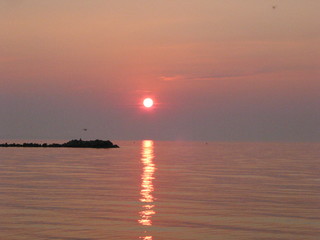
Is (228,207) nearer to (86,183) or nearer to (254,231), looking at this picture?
(254,231)

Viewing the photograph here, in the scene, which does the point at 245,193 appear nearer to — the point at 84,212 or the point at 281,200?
the point at 281,200

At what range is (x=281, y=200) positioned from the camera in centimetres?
3684

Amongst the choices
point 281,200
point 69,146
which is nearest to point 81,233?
point 281,200

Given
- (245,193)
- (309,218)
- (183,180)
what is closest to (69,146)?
(183,180)

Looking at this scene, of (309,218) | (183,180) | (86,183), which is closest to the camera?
(309,218)

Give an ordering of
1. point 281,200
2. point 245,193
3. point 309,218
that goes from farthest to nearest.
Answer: point 245,193
point 281,200
point 309,218

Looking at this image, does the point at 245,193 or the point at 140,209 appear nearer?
the point at 140,209

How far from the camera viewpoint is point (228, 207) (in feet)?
108

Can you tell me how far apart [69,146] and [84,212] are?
6225 inches

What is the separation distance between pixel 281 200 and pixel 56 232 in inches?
Result: 682

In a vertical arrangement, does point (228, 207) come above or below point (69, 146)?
below

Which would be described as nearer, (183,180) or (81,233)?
(81,233)

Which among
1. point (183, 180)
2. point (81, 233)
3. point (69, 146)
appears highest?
point (69, 146)

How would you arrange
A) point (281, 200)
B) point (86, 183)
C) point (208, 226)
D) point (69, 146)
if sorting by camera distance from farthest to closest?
point (69, 146)
point (86, 183)
point (281, 200)
point (208, 226)
